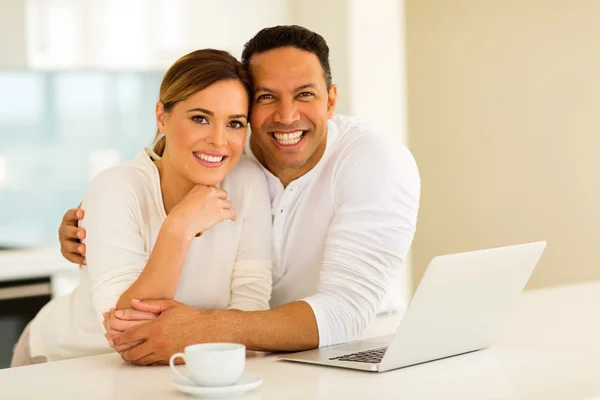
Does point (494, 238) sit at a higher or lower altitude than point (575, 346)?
lower

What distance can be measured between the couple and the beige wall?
229cm

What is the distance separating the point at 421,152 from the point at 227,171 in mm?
3088

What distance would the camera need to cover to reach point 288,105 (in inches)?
80.0

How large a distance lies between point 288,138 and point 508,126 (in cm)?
267

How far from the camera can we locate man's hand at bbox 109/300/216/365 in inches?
60.9

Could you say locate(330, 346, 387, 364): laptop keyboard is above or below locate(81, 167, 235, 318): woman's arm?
below

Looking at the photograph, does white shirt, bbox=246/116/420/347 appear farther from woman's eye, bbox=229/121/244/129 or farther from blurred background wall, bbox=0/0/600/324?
blurred background wall, bbox=0/0/600/324

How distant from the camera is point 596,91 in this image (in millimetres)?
4078

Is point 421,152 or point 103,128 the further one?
point 421,152

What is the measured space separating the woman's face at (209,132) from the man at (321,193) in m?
0.13

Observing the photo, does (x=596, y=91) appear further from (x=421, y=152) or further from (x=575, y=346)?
(x=575, y=346)

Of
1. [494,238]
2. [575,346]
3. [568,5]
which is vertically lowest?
[494,238]

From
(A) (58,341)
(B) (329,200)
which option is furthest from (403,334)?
(A) (58,341)

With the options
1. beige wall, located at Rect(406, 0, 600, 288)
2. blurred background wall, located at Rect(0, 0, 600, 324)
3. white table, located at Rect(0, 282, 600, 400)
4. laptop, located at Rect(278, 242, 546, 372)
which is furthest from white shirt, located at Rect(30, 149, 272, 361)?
beige wall, located at Rect(406, 0, 600, 288)
